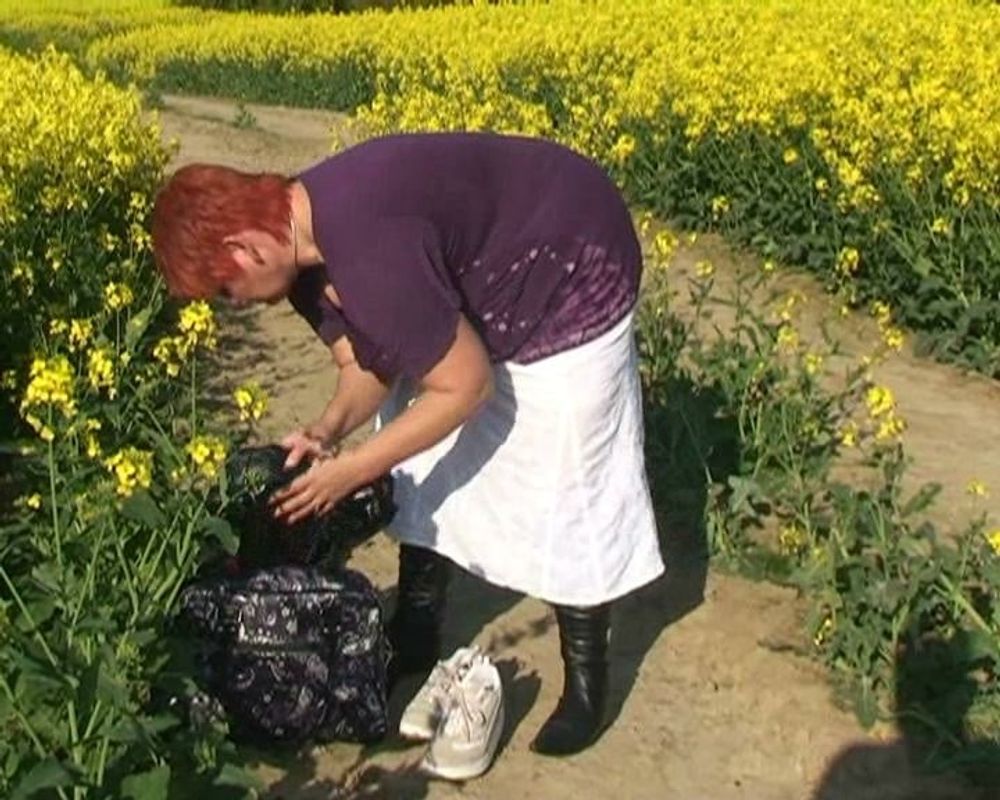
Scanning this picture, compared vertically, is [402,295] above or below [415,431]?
above

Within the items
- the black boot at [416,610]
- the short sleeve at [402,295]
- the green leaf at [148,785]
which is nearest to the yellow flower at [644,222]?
the black boot at [416,610]

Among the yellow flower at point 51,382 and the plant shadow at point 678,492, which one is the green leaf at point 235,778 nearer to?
the yellow flower at point 51,382

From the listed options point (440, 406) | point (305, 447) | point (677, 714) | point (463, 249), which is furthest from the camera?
point (677, 714)

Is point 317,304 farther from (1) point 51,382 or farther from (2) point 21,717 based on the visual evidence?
(2) point 21,717

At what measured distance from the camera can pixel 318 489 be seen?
3250mm

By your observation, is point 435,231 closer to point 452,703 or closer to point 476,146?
point 476,146

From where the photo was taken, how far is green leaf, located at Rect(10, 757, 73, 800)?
8.28 ft

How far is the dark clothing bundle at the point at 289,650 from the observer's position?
137 inches

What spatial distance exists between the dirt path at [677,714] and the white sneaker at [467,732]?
47 mm

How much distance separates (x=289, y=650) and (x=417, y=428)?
672 mm

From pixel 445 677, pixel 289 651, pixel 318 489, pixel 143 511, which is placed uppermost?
pixel 143 511

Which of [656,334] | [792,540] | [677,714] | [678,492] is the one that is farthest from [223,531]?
[656,334]

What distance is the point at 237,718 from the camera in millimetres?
3502

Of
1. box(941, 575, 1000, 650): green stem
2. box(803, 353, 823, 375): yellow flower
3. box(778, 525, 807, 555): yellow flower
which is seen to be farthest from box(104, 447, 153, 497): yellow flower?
box(803, 353, 823, 375): yellow flower
